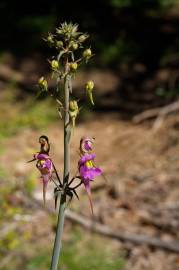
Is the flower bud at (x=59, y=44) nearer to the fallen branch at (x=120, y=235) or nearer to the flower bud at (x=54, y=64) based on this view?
the flower bud at (x=54, y=64)

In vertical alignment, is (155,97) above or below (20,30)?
below

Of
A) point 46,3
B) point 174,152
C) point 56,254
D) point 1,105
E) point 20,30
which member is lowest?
point 56,254

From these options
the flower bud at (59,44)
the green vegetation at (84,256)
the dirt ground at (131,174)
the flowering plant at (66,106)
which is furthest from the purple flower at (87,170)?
the dirt ground at (131,174)

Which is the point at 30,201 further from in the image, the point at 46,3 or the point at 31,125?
the point at 46,3

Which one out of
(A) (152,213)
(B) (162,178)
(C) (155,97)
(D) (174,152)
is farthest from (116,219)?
(C) (155,97)

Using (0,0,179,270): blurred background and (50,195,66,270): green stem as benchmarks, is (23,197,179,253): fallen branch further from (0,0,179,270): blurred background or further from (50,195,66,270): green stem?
(50,195,66,270): green stem

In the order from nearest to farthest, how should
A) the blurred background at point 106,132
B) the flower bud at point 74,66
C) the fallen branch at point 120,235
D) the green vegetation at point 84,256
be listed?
the flower bud at point 74,66, the green vegetation at point 84,256, the fallen branch at point 120,235, the blurred background at point 106,132

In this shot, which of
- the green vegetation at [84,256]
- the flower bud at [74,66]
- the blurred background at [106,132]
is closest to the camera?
the flower bud at [74,66]
